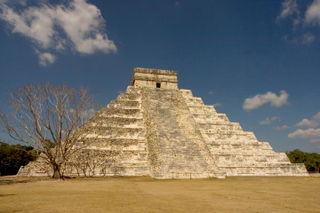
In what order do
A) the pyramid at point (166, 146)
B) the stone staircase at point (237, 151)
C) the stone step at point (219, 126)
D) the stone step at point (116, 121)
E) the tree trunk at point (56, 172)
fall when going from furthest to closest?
the stone step at point (219, 126) → the stone step at point (116, 121) → the stone staircase at point (237, 151) → the pyramid at point (166, 146) → the tree trunk at point (56, 172)

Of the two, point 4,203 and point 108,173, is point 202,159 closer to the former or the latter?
point 108,173

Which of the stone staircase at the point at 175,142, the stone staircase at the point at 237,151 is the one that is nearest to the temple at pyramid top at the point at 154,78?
the stone staircase at the point at 175,142

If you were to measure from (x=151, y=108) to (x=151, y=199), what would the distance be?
11484 mm

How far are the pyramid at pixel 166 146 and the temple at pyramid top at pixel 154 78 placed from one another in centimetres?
282

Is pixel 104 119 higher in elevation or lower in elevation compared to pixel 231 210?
higher

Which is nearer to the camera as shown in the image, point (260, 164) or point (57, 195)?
point (57, 195)

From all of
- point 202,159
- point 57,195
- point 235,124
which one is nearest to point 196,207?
point 57,195

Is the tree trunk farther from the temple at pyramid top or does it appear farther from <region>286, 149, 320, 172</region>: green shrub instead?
<region>286, 149, 320, 172</region>: green shrub

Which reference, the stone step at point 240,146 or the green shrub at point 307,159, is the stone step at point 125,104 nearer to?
the stone step at point 240,146

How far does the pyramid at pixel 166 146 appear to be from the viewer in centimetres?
1273

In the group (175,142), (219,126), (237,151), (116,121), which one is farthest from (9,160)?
(237,151)

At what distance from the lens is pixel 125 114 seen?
56.5 ft

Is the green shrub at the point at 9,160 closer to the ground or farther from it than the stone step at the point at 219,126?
closer to the ground

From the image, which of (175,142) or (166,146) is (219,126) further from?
(166,146)
